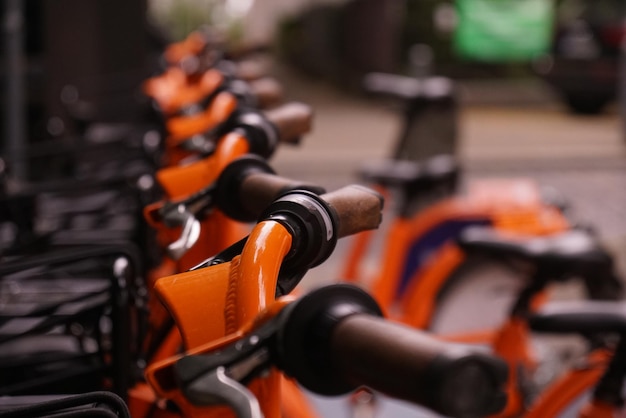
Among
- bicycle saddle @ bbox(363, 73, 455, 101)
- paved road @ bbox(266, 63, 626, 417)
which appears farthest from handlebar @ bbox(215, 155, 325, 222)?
paved road @ bbox(266, 63, 626, 417)

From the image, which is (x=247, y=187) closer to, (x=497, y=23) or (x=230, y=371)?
(x=230, y=371)

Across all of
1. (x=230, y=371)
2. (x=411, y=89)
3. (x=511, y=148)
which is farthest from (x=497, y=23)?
(x=230, y=371)

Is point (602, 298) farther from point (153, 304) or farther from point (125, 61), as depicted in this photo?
point (125, 61)

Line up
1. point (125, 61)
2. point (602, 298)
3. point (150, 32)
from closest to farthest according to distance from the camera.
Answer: point (602, 298) < point (125, 61) < point (150, 32)

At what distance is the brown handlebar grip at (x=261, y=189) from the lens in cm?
103

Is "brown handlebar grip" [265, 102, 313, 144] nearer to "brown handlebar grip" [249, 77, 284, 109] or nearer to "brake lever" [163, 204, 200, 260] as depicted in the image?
"brake lever" [163, 204, 200, 260]

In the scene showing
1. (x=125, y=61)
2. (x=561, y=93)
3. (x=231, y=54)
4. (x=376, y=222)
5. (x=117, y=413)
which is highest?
(x=376, y=222)

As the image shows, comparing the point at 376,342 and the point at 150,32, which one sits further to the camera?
the point at 150,32

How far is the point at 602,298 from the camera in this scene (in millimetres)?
2756

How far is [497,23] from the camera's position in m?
10.1

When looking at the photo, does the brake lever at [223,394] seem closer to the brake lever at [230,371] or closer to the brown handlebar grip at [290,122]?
the brake lever at [230,371]

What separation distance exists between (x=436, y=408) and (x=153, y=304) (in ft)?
3.21

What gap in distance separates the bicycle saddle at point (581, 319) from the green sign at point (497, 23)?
325 inches

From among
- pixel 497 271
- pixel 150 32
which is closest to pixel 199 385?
pixel 497 271
